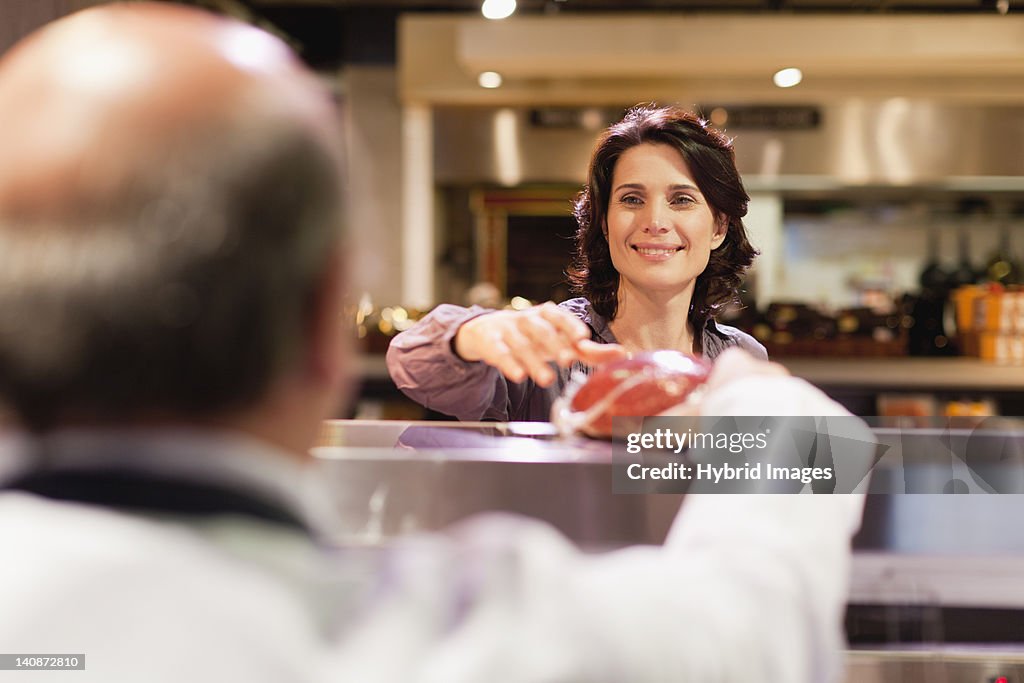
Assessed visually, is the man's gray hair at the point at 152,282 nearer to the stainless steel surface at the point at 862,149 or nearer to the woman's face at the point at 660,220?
the woman's face at the point at 660,220

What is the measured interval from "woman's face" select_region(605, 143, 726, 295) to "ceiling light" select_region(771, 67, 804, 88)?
3390 mm

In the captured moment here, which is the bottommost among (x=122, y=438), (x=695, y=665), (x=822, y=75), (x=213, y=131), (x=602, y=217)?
(x=695, y=665)

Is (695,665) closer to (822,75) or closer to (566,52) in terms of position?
(566,52)

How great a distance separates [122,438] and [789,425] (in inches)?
16.2

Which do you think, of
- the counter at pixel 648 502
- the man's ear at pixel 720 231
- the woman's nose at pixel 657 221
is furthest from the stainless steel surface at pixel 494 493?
the man's ear at pixel 720 231

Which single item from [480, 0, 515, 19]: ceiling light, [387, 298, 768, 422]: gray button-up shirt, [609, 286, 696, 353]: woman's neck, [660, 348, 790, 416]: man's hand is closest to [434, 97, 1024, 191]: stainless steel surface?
[480, 0, 515, 19]: ceiling light

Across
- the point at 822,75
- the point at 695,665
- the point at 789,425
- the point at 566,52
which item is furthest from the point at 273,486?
the point at 822,75

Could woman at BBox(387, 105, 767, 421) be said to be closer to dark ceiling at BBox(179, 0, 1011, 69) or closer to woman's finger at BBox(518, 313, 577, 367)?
woman's finger at BBox(518, 313, 577, 367)

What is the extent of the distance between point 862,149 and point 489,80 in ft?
6.77

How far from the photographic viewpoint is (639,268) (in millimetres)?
1660

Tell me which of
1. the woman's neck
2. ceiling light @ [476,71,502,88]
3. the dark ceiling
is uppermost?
the dark ceiling

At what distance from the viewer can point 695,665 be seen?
1.42 ft

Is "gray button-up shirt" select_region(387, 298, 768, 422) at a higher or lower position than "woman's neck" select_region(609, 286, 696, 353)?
lower

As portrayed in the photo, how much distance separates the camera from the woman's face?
5.37 feet
